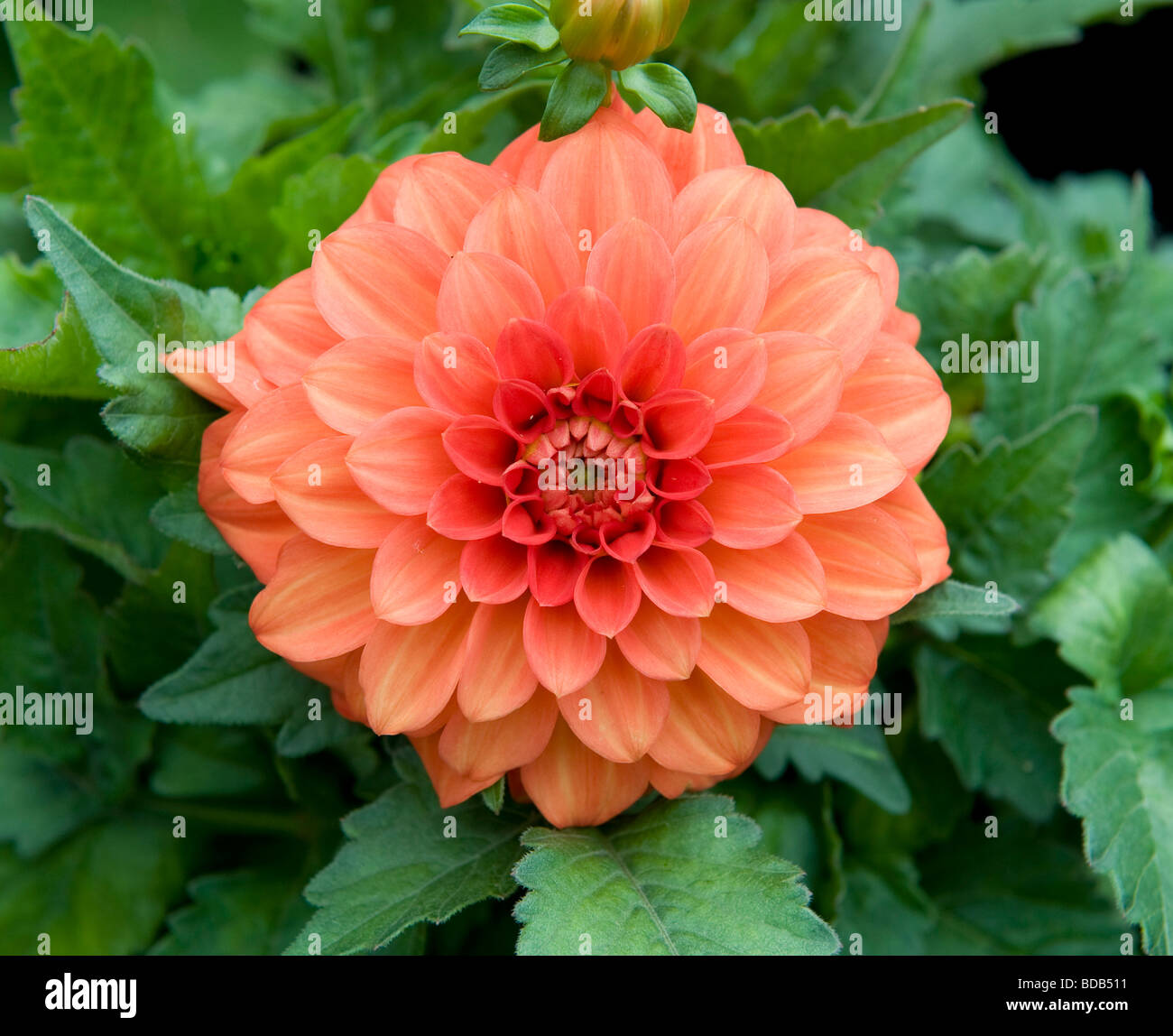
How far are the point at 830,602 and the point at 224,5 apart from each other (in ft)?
5.14

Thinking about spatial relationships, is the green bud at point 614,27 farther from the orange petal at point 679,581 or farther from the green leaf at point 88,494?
the green leaf at point 88,494

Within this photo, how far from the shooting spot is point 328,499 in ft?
2.60

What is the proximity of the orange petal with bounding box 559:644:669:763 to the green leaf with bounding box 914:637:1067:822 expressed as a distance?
507 mm

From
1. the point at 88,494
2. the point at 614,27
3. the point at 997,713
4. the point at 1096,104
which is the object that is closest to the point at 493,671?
the point at 614,27

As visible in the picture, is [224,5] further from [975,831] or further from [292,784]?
[975,831]

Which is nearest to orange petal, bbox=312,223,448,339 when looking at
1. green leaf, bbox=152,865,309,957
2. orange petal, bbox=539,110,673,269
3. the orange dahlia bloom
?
the orange dahlia bloom

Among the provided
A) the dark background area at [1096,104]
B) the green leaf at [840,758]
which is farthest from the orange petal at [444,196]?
the dark background area at [1096,104]

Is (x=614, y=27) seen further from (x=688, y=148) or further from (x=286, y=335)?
(x=286, y=335)

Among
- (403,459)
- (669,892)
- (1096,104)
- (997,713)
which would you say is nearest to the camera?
(403,459)

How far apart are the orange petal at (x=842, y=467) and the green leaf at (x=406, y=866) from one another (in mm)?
404

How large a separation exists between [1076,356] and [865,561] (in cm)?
65

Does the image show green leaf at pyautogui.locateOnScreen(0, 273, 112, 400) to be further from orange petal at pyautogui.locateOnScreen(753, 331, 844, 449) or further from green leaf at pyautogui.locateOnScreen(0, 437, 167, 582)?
orange petal at pyautogui.locateOnScreen(753, 331, 844, 449)
